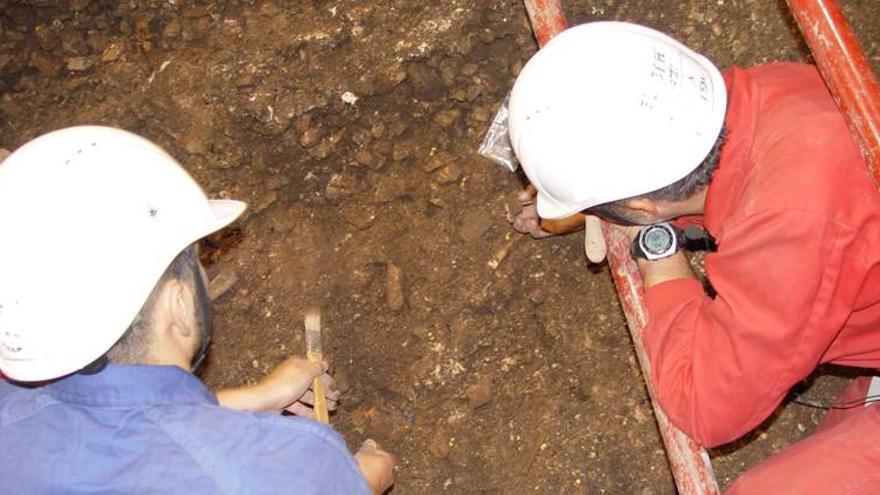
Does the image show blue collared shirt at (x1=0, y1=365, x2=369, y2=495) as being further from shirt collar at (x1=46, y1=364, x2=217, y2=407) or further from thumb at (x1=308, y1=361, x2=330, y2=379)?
thumb at (x1=308, y1=361, x2=330, y2=379)

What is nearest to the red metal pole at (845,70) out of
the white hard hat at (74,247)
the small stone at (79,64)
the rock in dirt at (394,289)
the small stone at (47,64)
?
the white hard hat at (74,247)

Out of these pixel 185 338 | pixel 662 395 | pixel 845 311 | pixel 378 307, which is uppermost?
pixel 185 338

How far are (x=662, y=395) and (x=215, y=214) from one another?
123 cm

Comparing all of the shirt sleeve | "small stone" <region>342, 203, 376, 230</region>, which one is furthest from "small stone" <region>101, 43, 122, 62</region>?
the shirt sleeve

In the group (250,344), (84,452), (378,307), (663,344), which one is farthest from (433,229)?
(84,452)

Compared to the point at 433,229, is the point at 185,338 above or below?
above

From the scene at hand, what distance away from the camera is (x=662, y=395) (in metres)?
2.26

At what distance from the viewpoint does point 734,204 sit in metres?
2.17

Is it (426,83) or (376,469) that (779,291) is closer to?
(376,469)

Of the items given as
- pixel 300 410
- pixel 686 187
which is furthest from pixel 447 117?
pixel 686 187

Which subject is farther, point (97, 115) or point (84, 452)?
point (97, 115)

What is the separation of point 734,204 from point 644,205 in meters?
0.22

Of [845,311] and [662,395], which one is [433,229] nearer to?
[662,395]

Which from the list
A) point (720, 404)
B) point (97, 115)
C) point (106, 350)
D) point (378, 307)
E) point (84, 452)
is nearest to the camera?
point (84, 452)
